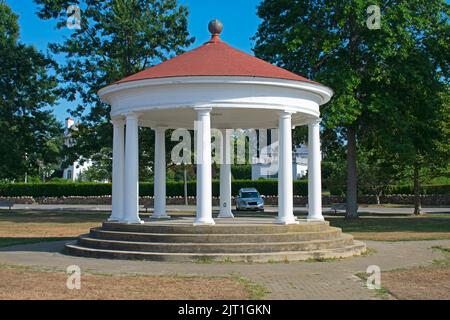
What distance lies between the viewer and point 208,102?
1622 cm

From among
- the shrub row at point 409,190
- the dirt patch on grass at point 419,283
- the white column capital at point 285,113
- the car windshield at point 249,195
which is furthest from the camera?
the shrub row at point 409,190

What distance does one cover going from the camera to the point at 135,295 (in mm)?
9977

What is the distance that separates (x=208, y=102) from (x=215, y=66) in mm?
1240

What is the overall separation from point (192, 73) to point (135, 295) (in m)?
7.79

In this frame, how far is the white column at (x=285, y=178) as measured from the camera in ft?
55.0

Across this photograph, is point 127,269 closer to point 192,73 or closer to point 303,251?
point 303,251

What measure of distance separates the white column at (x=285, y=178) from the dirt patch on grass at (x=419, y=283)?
4.19 metres

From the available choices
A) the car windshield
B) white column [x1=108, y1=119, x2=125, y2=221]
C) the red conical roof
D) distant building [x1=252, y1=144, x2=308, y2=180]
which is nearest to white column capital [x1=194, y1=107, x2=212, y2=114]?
the red conical roof

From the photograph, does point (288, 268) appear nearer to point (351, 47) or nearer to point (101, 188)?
point (351, 47)

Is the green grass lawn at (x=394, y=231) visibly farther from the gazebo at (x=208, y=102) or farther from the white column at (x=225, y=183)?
the gazebo at (x=208, y=102)

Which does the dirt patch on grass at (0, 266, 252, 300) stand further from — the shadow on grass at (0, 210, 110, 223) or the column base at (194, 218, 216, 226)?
the shadow on grass at (0, 210, 110, 223)

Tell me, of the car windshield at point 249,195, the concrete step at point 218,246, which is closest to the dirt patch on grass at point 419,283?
the concrete step at point 218,246

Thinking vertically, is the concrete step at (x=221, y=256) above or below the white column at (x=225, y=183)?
below
